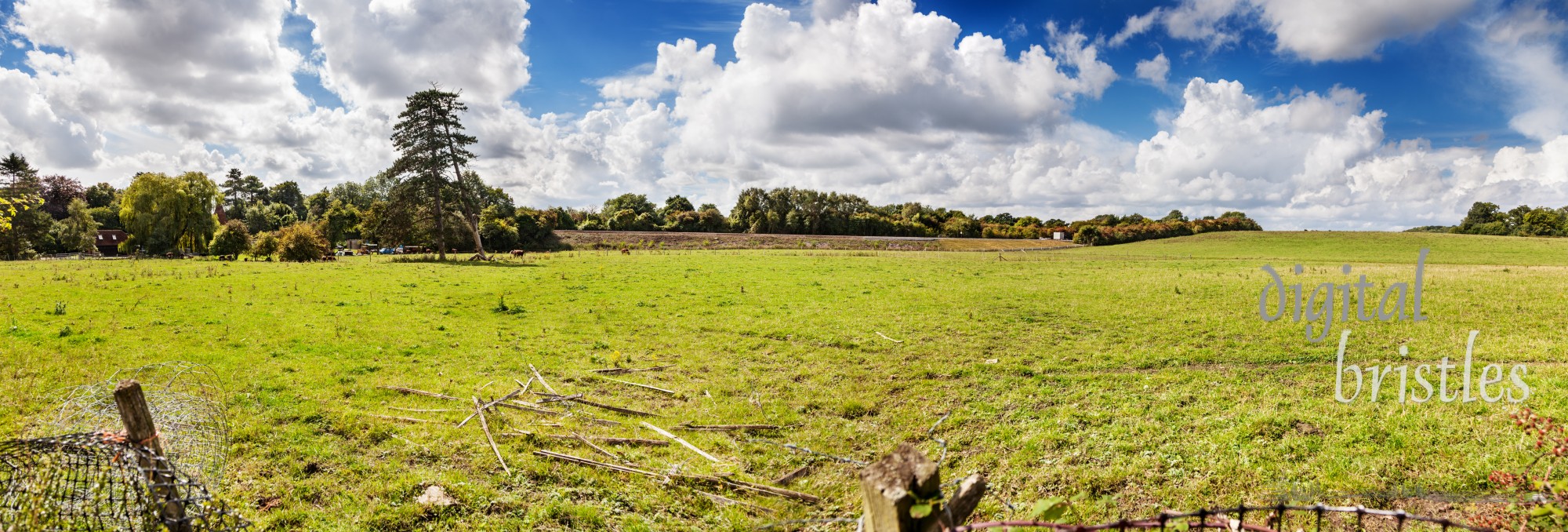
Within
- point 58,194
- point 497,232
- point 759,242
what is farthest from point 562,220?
point 58,194

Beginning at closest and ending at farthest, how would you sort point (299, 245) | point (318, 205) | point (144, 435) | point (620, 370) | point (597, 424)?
point (144, 435) → point (597, 424) → point (620, 370) → point (299, 245) → point (318, 205)

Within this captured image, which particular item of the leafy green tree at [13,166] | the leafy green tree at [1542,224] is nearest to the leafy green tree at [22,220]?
the leafy green tree at [13,166]

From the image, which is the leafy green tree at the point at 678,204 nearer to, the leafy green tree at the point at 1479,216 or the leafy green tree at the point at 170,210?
the leafy green tree at the point at 170,210

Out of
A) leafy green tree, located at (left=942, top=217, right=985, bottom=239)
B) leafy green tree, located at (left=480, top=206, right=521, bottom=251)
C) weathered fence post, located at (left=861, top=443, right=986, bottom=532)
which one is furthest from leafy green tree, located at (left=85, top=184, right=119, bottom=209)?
weathered fence post, located at (left=861, top=443, right=986, bottom=532)

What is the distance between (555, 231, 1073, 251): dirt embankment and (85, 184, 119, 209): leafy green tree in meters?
87.5

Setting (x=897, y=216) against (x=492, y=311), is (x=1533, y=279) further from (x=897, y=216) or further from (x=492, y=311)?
(x=897, y=216)

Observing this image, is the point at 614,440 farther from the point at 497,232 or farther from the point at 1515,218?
the point at 1515,218

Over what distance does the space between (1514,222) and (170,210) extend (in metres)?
157

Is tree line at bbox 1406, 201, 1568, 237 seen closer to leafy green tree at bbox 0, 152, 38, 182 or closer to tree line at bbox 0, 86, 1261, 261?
tree line at bbox 0, 86, 1261, 261

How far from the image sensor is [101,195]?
329 ft

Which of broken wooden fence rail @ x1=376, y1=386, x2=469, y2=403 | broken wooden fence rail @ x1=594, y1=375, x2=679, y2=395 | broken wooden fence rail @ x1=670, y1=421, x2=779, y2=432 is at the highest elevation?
broken wooden fence rail @ x1=376, y1=386, x2=469, y2=403

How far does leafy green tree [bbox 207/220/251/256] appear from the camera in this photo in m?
43.3

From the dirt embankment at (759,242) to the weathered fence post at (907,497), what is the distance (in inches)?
2340

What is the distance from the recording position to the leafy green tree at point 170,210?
160 ft
